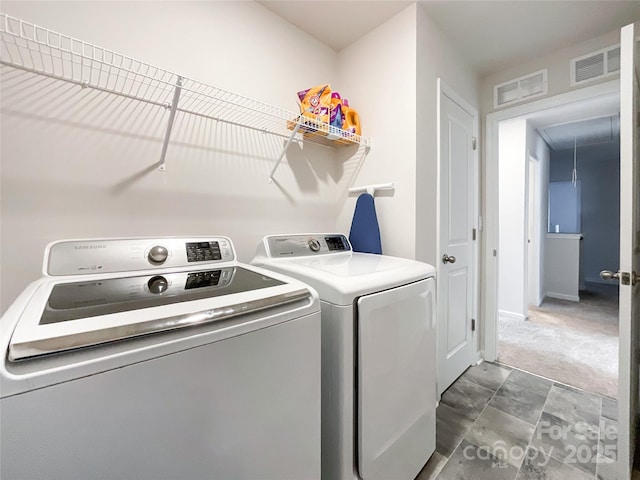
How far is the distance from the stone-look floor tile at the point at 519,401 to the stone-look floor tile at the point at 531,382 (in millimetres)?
17

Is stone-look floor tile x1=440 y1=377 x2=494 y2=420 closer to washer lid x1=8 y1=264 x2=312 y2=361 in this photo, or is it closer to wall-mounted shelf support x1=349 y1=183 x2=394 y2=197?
wall-mounted shelf support x1=349 y1=183 x2=394 y2=197

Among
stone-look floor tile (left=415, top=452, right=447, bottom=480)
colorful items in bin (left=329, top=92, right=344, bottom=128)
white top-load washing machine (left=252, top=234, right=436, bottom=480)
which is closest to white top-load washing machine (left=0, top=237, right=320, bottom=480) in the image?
white top-load washing machine (left=252, top=234, right=436, bottom=480)

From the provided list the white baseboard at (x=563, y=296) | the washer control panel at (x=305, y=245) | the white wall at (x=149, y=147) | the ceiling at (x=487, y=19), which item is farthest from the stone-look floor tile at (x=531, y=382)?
the white baseboard at (x=563, y=296)

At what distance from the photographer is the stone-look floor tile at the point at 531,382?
6.57 feet

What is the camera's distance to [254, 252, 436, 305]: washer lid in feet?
3.11

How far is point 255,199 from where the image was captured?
1626 millimetres

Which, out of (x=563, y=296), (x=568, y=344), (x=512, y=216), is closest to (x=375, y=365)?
(x=568, y=344)

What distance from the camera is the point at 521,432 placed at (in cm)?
159

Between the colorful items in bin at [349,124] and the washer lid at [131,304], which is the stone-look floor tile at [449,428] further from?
the colorful items in bin at [349,124]

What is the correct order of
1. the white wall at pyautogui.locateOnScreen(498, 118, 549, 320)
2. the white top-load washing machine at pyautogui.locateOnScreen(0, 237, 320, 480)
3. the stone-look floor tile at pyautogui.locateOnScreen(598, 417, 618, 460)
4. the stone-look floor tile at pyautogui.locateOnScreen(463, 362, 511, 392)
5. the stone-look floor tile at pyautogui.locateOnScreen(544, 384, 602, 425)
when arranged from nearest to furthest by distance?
the white top-load washing machine at pyautogui.locateOnScreen(0, 237, 320, 480), the stone-look floor tile at pyautogui.locateOnScreen(598, 417, 618, 460), the stone-look floor tile at pyautogui.locateOnScreen(544, 384, 602, 425), the stone-look floor tile at pyautogui.locateOnScreen(463, 362, 511, 392), the white wall at pyautogui.locateOnScreen(498, 118, 549, 320)

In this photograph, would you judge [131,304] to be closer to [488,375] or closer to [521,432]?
[521,432]

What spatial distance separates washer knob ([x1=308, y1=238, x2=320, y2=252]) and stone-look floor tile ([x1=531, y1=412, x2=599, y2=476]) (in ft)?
5.29

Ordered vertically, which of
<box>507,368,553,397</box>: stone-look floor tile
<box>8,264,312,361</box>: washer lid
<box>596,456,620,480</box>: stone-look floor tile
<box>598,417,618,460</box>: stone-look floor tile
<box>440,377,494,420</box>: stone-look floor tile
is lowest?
<box>596,456,620,480</box>: stone-look floor tile

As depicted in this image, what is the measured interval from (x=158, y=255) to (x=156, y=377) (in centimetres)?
66
